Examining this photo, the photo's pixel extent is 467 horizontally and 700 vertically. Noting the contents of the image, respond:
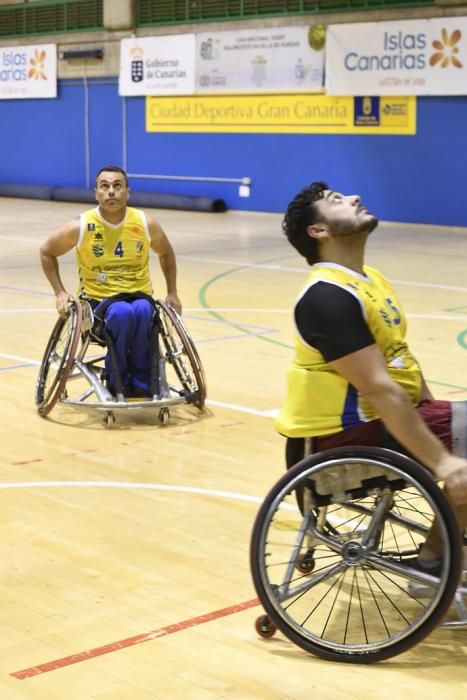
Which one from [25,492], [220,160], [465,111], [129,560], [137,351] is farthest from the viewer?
[220,160]

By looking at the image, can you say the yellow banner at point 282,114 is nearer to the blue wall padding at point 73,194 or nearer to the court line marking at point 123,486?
the blue wall padding at point 73,194

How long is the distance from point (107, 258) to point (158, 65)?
14.3 metres

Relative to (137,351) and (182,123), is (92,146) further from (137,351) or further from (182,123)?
(137,351)

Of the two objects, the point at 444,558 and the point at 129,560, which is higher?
the point at 444,558

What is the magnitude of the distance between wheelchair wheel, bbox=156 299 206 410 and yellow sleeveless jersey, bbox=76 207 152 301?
25 cm

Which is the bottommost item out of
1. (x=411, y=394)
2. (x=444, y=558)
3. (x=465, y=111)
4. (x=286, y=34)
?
(x=444, y=558)

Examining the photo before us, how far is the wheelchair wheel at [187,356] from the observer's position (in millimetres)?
5898

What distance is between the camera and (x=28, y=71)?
886 inches

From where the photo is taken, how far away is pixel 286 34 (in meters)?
17.9

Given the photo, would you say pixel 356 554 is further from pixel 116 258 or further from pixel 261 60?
pixel 261 60

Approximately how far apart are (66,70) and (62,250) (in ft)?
53.2

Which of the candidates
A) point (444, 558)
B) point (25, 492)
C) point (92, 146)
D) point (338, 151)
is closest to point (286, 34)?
point (338, 151)

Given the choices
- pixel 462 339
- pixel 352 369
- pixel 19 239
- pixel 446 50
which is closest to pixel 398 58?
pixel 446 50

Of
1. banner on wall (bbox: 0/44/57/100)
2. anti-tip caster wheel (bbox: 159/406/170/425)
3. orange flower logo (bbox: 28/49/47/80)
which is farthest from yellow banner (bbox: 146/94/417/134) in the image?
anti-tip caster wheel (bbox: 159/406/170/425)
